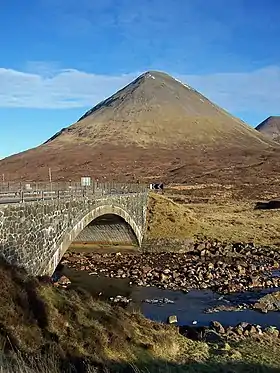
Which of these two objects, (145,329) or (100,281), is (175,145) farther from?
(145,329)

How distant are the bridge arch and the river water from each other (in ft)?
12.4

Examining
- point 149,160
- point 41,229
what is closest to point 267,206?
point 41,229

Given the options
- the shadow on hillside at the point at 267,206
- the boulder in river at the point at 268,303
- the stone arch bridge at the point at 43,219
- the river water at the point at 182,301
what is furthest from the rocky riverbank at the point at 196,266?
the shadow on hillside at the point at 267,206

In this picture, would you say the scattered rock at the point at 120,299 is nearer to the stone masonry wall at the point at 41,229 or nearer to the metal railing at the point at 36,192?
the stone masonry wall at the point at 41,229

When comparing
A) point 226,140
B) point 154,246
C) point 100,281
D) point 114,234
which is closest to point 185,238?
point 154,246

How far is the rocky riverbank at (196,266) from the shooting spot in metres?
32.0

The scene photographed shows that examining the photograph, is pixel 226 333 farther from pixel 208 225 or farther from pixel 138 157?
pixel 138 157

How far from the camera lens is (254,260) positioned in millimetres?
40844

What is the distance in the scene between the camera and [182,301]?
90.5 feet

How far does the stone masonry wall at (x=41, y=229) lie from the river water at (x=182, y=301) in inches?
173

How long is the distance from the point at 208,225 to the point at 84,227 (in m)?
23.4

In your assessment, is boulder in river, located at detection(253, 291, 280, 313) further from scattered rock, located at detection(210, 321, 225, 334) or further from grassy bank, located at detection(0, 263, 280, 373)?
grassy bank, located at detection(0, 263, 280, 373)

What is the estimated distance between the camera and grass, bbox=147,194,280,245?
49.0m

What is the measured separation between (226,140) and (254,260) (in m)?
161
